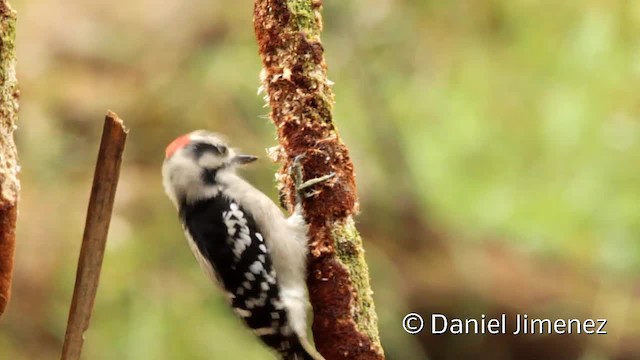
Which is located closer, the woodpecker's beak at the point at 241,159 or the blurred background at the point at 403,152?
the woodpecker's beak at the point at 241,159

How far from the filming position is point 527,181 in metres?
2.31

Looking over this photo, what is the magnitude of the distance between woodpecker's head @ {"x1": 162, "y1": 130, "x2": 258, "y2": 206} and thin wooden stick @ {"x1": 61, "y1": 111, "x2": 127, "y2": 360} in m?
0.61

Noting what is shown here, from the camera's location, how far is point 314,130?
1158 millimetres

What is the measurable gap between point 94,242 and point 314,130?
379 millimetres

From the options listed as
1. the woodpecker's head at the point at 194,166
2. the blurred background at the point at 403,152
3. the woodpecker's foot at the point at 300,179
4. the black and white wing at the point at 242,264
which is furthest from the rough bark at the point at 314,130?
A: the blurred background at the point at 403,152

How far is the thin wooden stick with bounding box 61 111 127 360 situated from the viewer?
0.87 m

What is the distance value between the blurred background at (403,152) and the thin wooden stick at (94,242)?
125cm

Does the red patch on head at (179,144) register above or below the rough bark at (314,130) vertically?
above

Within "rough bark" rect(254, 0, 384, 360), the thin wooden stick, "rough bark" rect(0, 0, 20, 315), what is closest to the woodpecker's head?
"rough bark" rect(254, 0, 384, 360)

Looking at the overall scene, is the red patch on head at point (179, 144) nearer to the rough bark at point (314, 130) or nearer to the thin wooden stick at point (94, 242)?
the rough bark at point (314, 130)

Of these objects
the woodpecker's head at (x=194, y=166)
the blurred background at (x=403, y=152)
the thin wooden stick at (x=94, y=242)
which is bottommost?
the thin wooden stick at (x=94, y=242)

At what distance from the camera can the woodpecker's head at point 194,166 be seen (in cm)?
150

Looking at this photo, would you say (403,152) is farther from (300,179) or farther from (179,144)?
(300,179)

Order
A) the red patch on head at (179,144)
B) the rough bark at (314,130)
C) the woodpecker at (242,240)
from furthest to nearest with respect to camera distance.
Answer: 1. the red patch on head at (179,144)
2. the woodpecker at (242,240)
3. the rough bark at (314,130)
